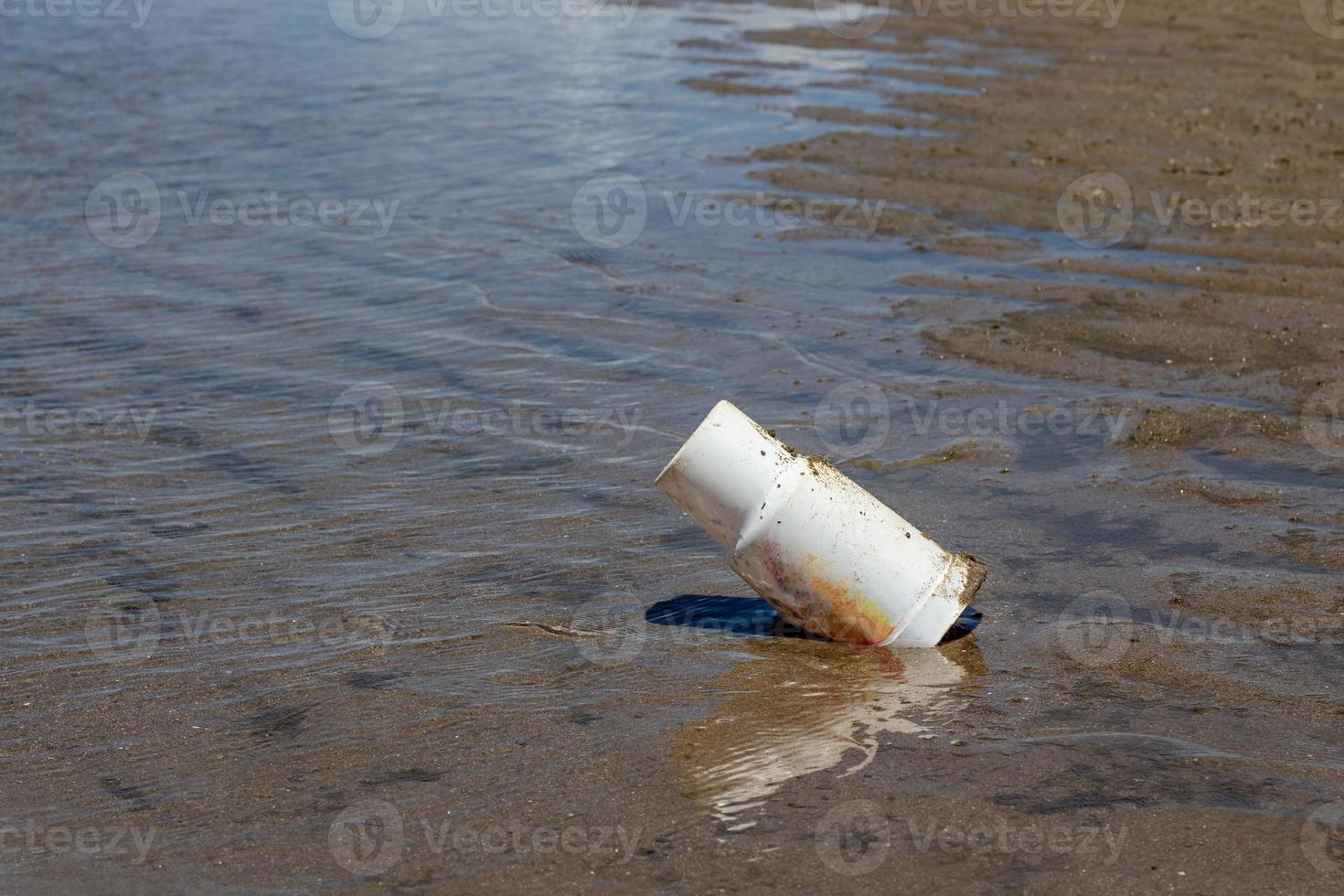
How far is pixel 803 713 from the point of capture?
4.24 meters

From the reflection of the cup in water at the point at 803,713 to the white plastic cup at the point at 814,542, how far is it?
12 cm

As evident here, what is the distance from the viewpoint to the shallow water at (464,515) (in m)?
3.97

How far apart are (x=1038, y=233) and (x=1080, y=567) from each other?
4870 millimetres

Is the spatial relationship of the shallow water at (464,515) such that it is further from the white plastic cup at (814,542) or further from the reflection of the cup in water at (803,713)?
the white plastic cup at (814,542)

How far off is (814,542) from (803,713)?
0.53 m

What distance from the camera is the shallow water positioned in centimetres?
397

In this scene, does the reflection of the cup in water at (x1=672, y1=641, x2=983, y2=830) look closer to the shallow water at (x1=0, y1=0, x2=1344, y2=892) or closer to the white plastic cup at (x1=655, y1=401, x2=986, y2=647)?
the shallow water at (x1=0, y1=0, x2=1344, y2=892)

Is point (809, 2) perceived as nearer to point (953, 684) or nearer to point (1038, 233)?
point (1038, 233)

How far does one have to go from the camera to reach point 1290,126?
11367mm

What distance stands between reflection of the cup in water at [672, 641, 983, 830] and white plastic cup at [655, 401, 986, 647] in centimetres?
12

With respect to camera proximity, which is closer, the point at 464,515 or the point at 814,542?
the point at 814,542

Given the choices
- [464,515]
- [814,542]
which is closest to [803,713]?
[814,542]

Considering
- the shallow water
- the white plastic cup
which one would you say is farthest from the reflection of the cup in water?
the white plastic cup

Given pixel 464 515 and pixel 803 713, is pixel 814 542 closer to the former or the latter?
pixel 803 713
